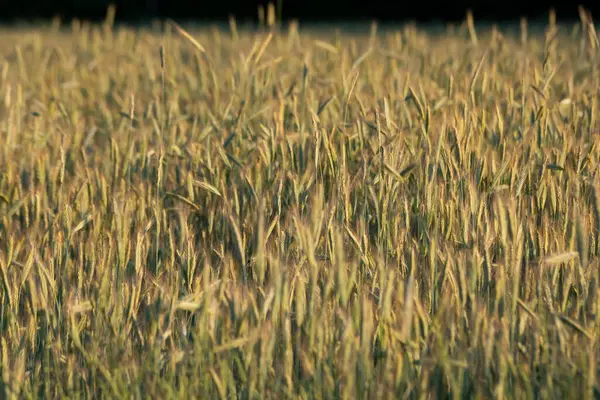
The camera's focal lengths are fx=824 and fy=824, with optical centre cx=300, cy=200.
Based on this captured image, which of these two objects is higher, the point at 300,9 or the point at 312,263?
the point at 300,9

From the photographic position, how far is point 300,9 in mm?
13352

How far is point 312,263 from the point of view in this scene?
1031 millimetres

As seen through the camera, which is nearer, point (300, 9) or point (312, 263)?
point (312, 263)

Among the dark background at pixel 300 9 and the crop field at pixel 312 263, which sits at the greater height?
the dark background at pixel 300 9

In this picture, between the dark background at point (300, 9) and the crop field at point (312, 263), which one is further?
the dark background at point (300, 9)

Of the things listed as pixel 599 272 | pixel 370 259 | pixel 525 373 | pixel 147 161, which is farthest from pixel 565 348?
pixel 147 161

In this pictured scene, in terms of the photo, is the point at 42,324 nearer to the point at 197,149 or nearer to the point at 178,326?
the point at 178,326

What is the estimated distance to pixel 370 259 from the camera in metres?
1.35

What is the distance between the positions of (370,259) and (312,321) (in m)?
0.32

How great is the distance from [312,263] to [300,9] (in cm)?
1272

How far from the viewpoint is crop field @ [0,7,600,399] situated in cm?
103

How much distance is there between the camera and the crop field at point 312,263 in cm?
103

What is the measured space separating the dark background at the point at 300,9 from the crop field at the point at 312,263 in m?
10.0

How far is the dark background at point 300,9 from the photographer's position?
11.8 metres
